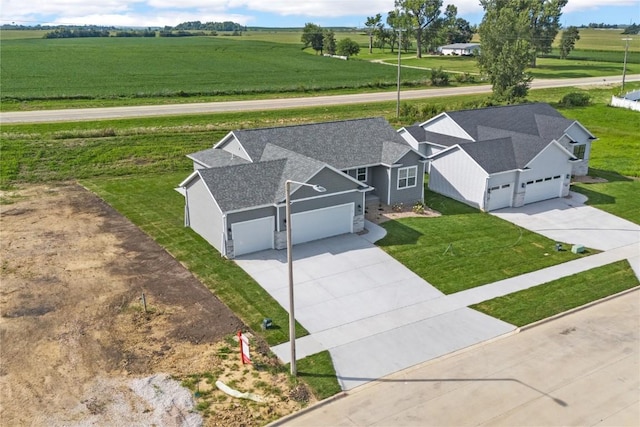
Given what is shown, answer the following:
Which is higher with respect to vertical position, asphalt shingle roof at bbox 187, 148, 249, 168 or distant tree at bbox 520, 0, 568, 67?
distant tree at bbox 520, 0, 568, 67

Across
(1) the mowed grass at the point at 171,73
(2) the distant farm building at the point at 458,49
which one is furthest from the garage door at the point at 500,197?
(2) the distant farm building at the point at 458,49

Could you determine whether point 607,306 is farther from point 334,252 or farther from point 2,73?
point 2,73

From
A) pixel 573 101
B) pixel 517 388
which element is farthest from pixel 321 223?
Answer: pixel 573 101

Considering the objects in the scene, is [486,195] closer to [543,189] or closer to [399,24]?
[543,189]

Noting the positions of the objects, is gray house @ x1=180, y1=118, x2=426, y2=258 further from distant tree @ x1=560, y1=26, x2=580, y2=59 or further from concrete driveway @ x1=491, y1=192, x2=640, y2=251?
distant tree @ x1=560, y1=26, x2=580, y2=59

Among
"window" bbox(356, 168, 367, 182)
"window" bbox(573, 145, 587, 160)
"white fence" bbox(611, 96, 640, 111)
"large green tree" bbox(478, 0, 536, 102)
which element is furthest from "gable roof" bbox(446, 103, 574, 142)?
"white fence" bbox(611, 96, 640, 111)

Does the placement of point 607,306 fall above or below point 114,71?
below

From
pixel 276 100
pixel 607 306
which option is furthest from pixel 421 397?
pixel 276 100
